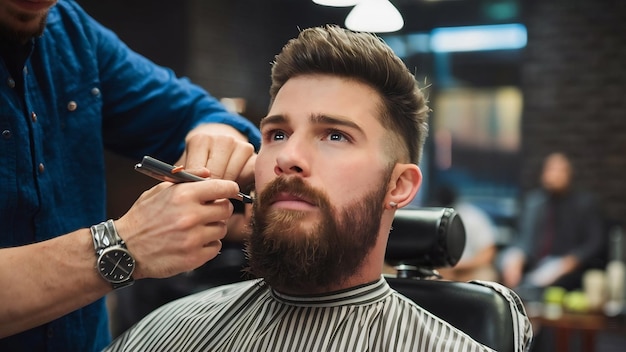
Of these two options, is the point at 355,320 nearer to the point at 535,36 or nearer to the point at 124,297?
the point at 124,297

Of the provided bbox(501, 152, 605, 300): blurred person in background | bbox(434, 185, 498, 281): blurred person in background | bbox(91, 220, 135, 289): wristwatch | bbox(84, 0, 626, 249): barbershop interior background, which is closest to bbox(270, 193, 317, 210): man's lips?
bbox(91, 220, 135, 289): wristwatch

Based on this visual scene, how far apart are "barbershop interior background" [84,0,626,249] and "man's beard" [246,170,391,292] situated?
18.3 ft

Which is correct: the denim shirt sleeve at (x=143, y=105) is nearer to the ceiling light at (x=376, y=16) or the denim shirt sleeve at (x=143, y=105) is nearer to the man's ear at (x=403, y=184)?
the man's ear at (x=403, y=184)

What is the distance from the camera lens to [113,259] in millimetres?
1323

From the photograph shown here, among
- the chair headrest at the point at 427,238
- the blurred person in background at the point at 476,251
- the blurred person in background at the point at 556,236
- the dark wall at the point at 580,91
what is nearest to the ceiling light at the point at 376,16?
the blurred person in background at the point at 476,251

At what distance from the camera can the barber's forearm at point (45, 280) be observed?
1303 millimetres

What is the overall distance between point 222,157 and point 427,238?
0.56 meters

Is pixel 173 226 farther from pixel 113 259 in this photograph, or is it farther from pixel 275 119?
pixel 275 119

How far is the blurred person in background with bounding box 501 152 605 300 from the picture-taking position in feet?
21.7

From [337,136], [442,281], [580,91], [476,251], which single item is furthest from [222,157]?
[580,91]

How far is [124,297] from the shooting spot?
4.95 metres

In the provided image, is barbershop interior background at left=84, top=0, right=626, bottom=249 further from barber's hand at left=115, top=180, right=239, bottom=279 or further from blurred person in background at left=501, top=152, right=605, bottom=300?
barber's hand at left=115, top=180, right=239, bottom=279

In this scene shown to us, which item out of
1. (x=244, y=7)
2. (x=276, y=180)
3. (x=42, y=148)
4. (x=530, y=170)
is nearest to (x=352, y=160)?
→ (x=276, y=180)

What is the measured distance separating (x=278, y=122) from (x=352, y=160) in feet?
0.65
